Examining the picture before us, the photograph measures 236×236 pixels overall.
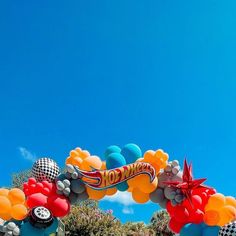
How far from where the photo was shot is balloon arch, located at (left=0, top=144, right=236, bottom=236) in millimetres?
8164

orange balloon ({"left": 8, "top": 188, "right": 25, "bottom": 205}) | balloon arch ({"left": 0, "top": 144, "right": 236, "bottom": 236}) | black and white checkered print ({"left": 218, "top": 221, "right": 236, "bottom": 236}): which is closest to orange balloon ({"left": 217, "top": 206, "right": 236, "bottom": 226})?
balloon arch ({"left": 0, "top": 144, "right": 236, "bottom": 236})

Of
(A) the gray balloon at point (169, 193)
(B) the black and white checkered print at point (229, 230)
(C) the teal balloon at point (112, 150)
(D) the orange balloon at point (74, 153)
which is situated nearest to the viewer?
(B) the black and white checkered print at point (229, 230)

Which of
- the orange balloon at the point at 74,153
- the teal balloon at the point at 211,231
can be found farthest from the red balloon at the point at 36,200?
the teal balloon at the point at 211,231

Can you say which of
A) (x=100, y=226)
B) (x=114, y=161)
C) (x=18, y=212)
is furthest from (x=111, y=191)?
Answer: (x=100, y=226)

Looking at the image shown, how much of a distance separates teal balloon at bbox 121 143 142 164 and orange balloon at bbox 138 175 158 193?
51cm

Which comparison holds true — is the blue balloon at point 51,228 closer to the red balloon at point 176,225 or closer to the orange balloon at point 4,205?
the orange balloon at point 4,205

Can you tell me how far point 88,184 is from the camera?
859 cm

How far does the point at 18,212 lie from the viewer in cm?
821

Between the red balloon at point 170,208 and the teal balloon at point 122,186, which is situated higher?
the teal balloon at point 122,186

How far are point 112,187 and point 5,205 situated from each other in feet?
7.10

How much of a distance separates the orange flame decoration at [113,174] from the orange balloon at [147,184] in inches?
2.9

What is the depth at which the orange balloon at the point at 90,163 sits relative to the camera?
891 centimetres

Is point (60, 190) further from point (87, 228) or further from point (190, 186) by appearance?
point (87, 228)

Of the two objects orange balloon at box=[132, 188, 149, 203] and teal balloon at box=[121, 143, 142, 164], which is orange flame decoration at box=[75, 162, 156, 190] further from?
orange balloon at box=[132, 188, 149, 203]
